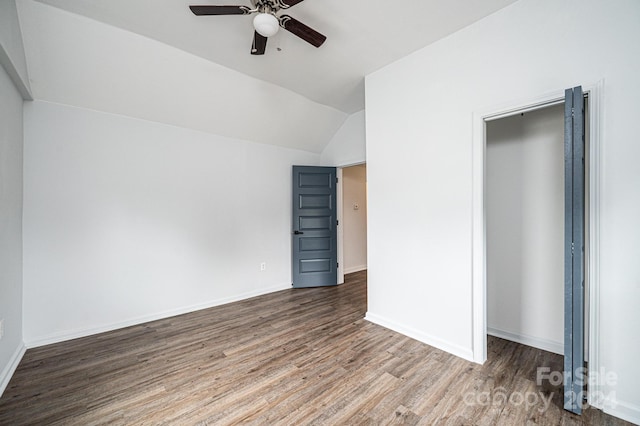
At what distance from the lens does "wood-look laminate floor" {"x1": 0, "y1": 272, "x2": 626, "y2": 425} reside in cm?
171

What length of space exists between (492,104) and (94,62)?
3725 mm

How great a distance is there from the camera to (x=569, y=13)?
1843mm

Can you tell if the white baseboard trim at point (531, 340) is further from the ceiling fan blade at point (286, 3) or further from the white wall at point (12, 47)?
the white wall at point (12, 47)

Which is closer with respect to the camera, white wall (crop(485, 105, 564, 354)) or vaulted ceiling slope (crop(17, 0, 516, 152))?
vaulted ceiling slope (crop(17, 0, 516, 152))

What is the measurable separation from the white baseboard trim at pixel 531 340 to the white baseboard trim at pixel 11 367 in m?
4.37

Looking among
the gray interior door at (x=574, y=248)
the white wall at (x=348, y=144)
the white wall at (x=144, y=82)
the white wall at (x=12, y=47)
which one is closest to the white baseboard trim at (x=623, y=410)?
the gray interior door at (x=574, y=248)

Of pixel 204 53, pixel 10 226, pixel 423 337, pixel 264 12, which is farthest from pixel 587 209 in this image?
pixel 10 226

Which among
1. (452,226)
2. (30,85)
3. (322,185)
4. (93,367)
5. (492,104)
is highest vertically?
(30,85)

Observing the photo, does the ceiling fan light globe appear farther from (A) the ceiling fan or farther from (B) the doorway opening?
(B) the doorway opening

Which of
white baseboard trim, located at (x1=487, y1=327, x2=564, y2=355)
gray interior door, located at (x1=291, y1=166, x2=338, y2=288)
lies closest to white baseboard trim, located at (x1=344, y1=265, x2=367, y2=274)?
gray interior door, located at (x1=291, y1=166, x2=338, y2=288)

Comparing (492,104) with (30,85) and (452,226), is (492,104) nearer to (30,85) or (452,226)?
(452,226)

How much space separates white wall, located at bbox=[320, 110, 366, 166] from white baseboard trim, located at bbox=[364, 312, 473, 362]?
2431 mm

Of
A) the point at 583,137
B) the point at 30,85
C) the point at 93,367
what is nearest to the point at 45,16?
the point at 30,85

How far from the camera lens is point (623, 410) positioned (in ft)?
5.41
